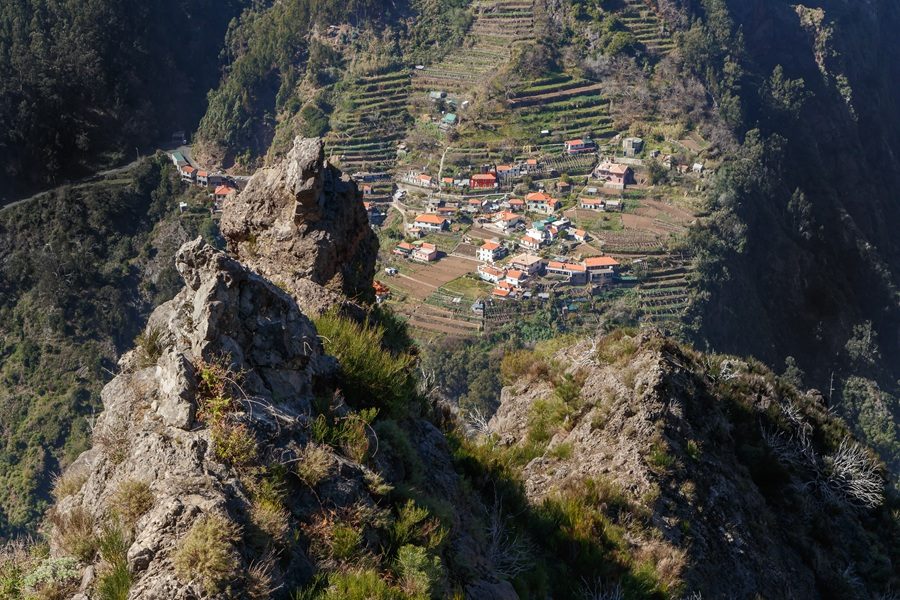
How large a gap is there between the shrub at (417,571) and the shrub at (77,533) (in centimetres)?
146

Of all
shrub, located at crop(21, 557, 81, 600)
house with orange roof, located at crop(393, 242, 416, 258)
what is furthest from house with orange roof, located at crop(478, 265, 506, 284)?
shrub, located at crop(21, 557, 81, 600)

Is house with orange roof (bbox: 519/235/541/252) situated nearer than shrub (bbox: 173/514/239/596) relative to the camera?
No

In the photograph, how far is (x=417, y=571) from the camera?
3994 millimetres

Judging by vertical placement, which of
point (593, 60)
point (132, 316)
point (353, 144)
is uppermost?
point (593, 60)

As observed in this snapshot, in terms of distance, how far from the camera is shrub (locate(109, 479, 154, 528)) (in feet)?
12.6

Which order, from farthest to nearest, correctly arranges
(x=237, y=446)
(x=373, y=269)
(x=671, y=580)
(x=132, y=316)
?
(x=132, y=316) → (x=373, y=269) → (x=671, y=580) → (x=237, y=446)

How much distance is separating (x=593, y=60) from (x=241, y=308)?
2419 inches

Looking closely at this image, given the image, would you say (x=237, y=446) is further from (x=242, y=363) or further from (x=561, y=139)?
(x=561, y=139)

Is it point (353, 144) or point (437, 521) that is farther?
point (353, 144)

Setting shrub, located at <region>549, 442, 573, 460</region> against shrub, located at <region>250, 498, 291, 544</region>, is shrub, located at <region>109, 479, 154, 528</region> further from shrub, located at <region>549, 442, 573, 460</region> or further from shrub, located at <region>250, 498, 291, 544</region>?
shrub, located at <region>549, 442, 573, 460</region>

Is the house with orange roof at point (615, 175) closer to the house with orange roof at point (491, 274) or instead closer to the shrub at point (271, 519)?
the house with orange roof at point (491, 274)

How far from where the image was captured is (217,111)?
65062 mm

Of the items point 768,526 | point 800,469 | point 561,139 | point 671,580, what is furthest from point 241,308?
point 561,139

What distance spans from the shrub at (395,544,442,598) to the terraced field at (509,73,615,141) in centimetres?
5288
